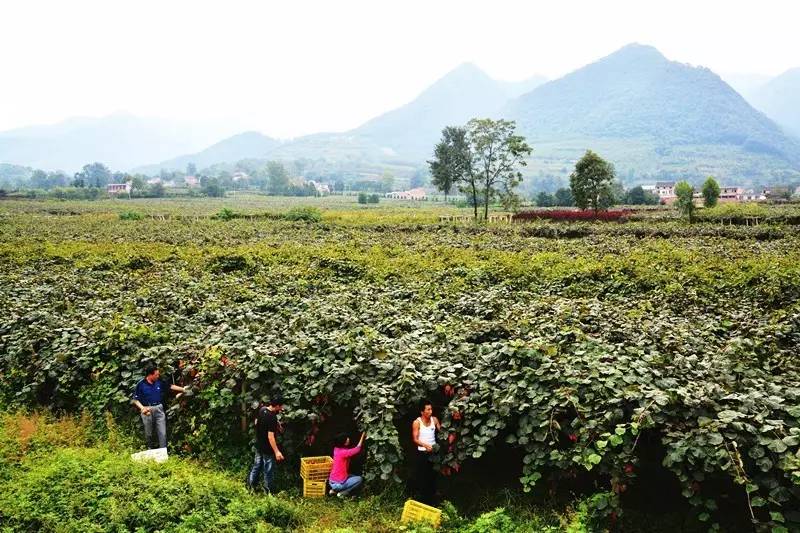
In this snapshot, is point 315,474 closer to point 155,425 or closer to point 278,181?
point 155,425

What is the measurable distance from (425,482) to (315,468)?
1465 millimetres

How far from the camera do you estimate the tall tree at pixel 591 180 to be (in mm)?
49875

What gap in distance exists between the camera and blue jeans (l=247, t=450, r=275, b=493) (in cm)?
746

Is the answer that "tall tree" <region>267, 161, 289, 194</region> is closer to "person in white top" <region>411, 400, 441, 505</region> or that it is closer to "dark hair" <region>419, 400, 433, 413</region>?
"dark hair" <region>419, 400, 433, 413</region>

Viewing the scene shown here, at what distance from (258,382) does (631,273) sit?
10.5m

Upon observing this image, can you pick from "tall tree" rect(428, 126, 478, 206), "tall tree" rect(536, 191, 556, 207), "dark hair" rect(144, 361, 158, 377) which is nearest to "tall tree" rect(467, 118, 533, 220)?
"tall tree" rect(428, 126, 478, 206)

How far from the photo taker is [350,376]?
7.80 m

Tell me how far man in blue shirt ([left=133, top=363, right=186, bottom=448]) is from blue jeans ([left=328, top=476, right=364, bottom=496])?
115 inches

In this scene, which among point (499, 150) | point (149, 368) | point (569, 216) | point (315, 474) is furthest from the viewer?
point (499, 150)

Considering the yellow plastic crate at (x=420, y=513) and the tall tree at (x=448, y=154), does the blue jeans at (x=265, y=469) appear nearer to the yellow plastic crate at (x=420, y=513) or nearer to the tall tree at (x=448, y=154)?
the yellow plastic crate at (x=420, y=513)

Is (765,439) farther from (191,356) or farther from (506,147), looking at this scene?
(506,147)

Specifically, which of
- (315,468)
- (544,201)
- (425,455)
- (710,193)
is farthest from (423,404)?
(544,201)

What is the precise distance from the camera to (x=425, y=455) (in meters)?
6.94

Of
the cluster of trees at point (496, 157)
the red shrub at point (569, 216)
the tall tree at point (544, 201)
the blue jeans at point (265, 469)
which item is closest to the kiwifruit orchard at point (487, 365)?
the blue jeans at point (265, 469)
